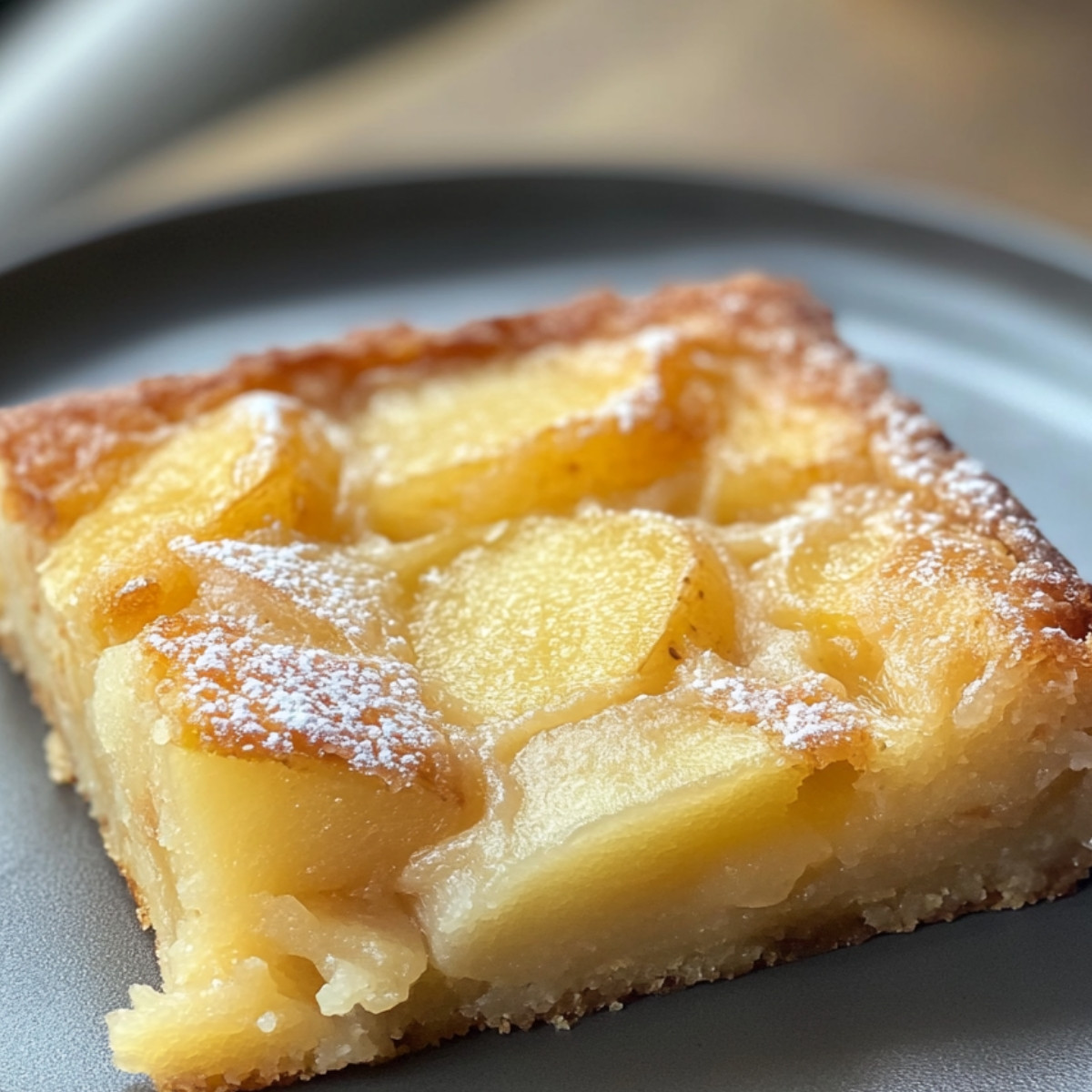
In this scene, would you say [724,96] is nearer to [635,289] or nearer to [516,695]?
[635,289]

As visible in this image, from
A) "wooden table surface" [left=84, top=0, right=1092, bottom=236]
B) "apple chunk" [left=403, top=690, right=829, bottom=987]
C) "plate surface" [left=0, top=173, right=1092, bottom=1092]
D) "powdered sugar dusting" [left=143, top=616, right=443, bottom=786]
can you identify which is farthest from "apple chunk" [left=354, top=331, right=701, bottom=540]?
"wooden table surface" [left=84, top=0, right=1092, bottom=236]

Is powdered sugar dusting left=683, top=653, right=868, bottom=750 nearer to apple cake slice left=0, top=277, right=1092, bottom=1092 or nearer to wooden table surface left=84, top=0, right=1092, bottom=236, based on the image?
apple cake slice left=0, top=277, right=1092, bottom=1092

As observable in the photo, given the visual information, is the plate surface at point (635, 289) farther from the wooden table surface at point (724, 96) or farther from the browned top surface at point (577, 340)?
the wooden table surface at point (724, 96)

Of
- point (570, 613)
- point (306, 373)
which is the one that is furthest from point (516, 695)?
point (306, 373)

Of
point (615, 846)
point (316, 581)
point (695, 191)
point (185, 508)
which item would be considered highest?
point (695, 191)

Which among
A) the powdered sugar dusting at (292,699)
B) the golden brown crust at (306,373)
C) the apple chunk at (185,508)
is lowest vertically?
the powdered sugar dusting at (292,699)

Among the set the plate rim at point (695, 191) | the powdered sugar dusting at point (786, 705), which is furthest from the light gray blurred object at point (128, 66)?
the powdered sugar dusting at point (786, 705)
